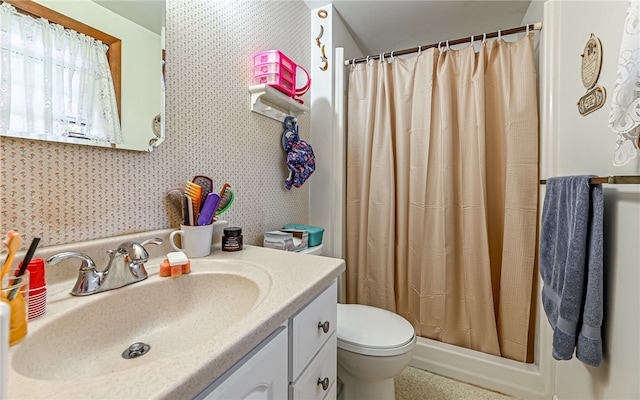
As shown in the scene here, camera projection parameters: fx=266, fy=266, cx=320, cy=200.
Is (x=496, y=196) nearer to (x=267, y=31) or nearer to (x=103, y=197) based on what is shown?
(x=267, y=31)

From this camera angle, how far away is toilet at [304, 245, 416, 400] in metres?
1.06

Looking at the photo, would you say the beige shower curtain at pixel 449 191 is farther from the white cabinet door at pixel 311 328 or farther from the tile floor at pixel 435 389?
the white cabinet door at pixel 311 328

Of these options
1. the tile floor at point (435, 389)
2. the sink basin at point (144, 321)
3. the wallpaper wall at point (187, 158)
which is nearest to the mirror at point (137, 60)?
the wallpaper wall at point (187, 158)

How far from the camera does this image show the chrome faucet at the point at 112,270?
0.59 meters

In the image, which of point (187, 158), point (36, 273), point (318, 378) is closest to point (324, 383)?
point (318, 378)

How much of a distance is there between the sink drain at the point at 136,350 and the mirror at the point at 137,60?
509 millimetres

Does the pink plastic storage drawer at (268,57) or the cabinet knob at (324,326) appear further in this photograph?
the pink plastic storage drawer at (268,57)

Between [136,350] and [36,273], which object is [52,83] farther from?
[136,350]

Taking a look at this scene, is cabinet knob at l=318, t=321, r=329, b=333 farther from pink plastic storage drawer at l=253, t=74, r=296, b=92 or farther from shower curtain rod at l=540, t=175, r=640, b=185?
pink plastic storage drawer at l=253, t=74, r=296, b=92

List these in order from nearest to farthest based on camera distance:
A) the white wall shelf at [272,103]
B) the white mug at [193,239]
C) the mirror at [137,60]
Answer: the mirror at [137,60] < the white mug at [193,239] < the white wall shelf at [272,103]

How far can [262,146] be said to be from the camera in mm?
1308

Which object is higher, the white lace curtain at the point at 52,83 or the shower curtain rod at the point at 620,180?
the white lace curtain at the point at 52,83

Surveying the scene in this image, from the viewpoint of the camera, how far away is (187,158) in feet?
3.08

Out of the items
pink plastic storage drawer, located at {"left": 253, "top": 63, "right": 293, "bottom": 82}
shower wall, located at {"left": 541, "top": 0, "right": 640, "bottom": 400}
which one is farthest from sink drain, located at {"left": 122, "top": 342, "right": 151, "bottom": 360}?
shower wall, located at {"left": 541, "top": 0, "right": 640, "bottom": 400}
